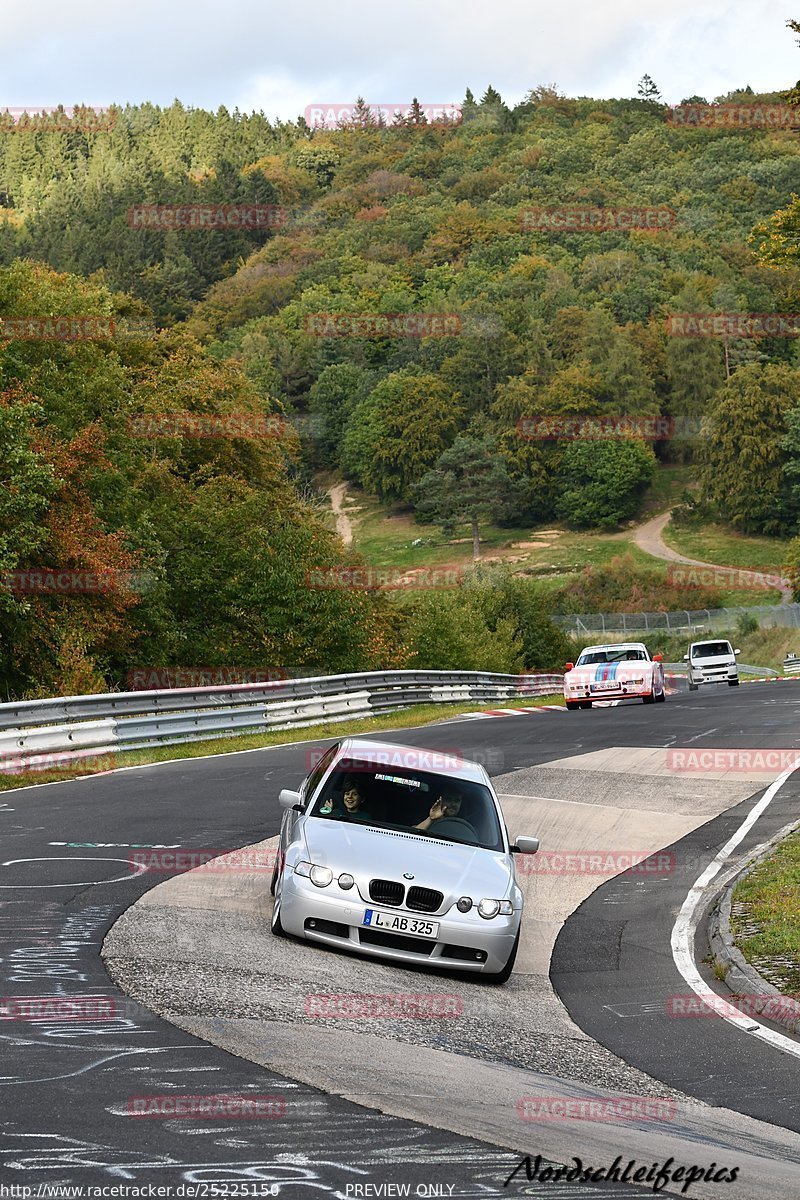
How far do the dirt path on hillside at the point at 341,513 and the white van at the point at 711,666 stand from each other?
97828 mm

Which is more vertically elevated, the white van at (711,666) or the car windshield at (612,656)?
the car windshield at (612,656)

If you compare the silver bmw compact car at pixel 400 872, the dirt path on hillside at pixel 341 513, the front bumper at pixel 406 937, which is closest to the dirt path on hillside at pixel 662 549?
the dirt path on hillside at pixel 341 513

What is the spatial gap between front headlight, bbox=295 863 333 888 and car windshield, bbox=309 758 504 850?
75cm

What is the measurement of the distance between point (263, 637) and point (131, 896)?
28.0 meters

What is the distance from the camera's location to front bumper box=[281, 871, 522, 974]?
9383mm

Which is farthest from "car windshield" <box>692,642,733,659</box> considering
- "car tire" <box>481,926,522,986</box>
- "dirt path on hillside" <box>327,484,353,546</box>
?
"dirt path on hillside" <box>327,484,353,546</box>

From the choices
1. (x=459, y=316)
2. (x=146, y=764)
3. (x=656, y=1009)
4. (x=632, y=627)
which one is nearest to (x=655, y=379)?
(x=459, y=316)

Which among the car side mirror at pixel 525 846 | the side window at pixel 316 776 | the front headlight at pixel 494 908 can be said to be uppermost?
the side window at pixel 316 776

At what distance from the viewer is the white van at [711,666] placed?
49.0 metres


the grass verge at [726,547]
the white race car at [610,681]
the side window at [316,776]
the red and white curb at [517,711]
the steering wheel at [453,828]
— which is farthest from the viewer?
the grass verge at [726,547]

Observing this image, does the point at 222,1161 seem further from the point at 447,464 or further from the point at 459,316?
the point at 459,316

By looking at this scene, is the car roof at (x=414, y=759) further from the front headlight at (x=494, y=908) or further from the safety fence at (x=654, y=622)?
the safety fence at (x=654, y=622)

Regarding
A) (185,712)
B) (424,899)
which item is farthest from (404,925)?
(185,712)

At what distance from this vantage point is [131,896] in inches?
426
